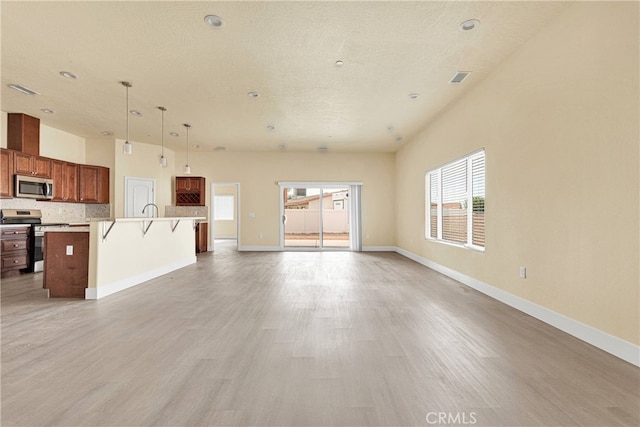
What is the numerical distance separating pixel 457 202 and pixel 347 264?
2.67m

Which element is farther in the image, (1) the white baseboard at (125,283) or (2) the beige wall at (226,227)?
(2) the beige wall at (226,227)

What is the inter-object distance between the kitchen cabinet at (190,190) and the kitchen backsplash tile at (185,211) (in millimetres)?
137

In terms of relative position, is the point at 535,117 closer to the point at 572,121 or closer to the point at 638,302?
the point at 572,121

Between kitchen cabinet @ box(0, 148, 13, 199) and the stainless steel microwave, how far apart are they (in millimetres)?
101

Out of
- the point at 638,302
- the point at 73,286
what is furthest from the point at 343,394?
the point at 73,286

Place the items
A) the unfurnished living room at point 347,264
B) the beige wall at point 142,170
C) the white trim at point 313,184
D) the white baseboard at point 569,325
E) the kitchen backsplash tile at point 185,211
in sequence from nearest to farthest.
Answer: the unfurnished living room at point 347,264, the white baseboard at point 569,325, the beige wall at point 142,170, the kitchen backsplash tile at point 185,211, the white trim at point 313,184

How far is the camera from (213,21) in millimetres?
2896

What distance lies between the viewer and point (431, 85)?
429cm

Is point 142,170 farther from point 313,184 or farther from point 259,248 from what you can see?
point 313,184

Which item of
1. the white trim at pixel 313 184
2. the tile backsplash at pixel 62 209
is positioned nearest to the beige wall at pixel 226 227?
the white trim at pixel 313 184

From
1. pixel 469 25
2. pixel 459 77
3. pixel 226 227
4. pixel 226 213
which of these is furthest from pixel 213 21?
pixel 226 213

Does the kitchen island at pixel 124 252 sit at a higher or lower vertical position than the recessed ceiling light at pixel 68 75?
lower

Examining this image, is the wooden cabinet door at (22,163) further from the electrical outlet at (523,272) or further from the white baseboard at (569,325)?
the electrical outlet at (523,272)

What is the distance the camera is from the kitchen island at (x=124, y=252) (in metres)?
3.88
